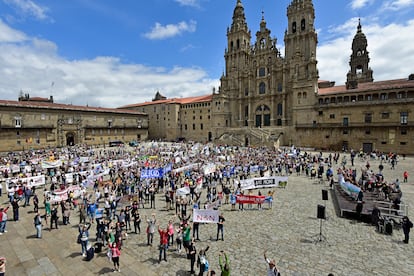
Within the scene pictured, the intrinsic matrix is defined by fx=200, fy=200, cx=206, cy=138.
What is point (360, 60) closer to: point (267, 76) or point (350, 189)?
point (267, 76)

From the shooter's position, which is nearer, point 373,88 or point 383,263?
point 383,263

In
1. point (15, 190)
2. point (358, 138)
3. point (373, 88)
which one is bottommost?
point (15, 190)

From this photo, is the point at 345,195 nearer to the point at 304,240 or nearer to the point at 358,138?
the point at 304,240

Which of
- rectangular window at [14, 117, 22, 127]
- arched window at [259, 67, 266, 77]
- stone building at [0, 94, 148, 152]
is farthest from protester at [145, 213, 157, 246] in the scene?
arched window at [259, 67, 266, 77]

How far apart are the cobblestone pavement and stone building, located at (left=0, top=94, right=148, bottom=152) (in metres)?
41.9

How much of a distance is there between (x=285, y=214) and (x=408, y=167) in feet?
79.0

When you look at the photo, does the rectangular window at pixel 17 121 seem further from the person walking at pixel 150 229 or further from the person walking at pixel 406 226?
the person walking at pixel 406 226

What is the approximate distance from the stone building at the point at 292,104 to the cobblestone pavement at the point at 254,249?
34.5m

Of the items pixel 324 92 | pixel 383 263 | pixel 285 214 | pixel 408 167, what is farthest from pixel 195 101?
pixel 383 263

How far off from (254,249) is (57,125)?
5576cm

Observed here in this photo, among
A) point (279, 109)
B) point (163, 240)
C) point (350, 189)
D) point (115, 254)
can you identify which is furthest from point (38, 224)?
point (279, 109)

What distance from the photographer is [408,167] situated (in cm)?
2522

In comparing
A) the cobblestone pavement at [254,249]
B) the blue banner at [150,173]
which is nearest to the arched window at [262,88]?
the blue banner at [150,173]

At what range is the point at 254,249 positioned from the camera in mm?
8883
